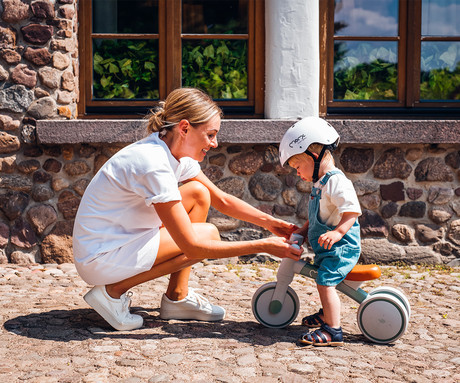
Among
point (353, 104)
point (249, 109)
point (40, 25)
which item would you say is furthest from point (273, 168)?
point (40, 25)

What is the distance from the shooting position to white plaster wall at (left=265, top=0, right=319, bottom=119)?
4.64 meters

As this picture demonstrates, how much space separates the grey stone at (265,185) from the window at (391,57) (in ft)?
2.51

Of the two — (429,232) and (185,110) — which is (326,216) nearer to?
(185,110)

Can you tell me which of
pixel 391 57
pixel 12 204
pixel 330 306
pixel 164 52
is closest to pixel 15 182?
pixel 12 204

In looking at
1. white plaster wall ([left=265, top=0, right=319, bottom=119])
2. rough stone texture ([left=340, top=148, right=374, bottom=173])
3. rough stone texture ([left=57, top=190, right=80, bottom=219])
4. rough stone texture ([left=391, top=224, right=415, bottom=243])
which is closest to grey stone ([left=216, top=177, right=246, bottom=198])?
white plaster wall ([left=265, top=0, right=319, bottom=119])

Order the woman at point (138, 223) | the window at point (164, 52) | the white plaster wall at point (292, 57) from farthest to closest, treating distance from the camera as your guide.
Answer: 1. the window at point (164, 52)
2. the white plaster wall at point (292, 57)
3. the woman at point (138, 223)

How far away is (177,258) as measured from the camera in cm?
303

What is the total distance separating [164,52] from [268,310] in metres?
2.51

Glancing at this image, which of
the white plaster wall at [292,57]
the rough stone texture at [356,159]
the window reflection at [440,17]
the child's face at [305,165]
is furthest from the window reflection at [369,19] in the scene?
the child's face at [305,165]

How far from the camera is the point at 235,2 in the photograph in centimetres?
489

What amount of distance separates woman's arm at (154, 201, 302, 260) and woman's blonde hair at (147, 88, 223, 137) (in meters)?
0.42

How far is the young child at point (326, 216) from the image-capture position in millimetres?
2832

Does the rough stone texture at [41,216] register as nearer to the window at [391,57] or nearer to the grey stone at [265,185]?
the grey stone at [265,185]

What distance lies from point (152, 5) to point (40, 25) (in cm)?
88
